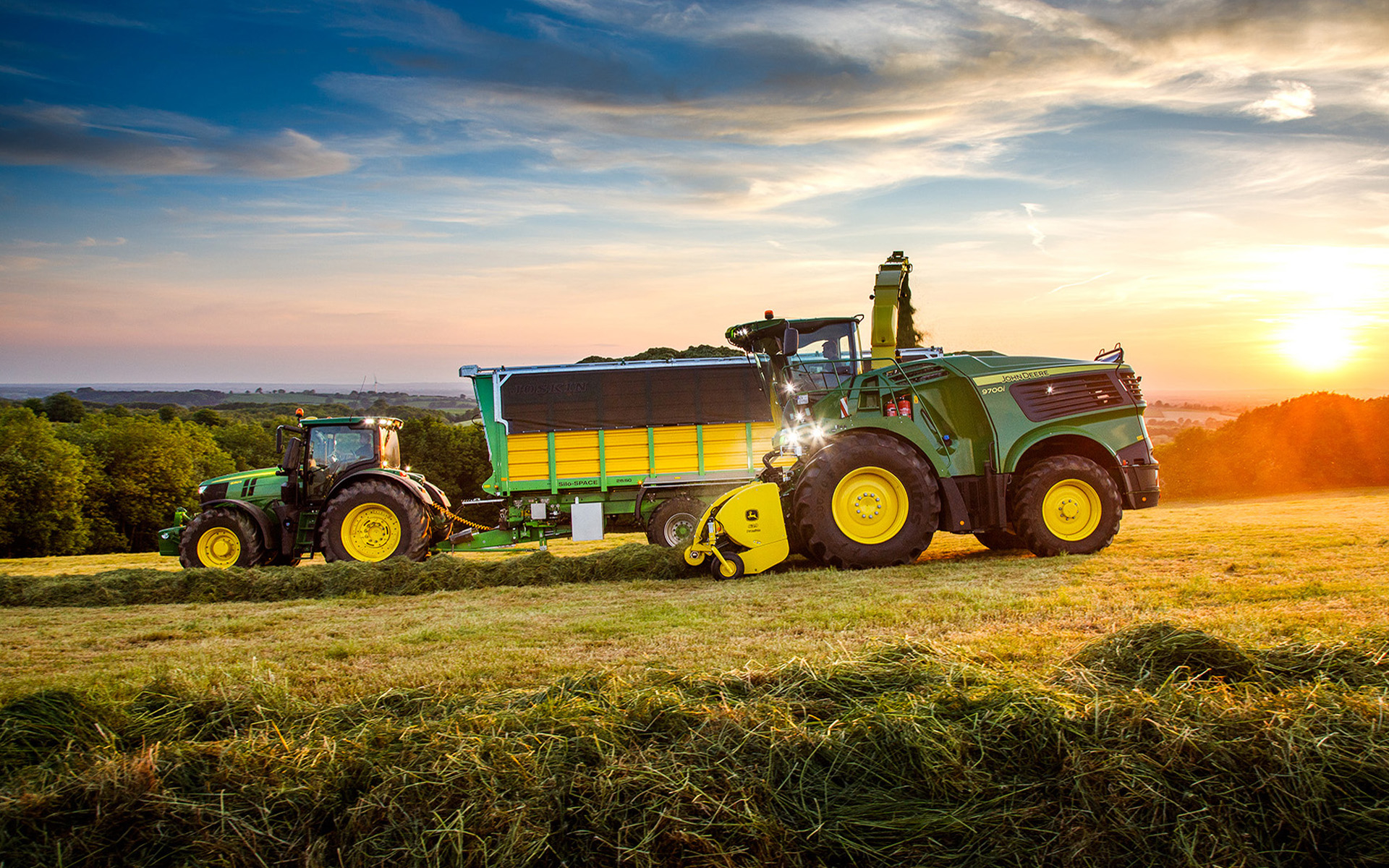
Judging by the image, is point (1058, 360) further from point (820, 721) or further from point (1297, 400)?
point (1297, 400)

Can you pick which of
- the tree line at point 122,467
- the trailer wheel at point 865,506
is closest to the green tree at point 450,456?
the tree line at point 122,467

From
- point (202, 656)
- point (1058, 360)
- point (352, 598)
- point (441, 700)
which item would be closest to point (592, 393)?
point (352, 598)

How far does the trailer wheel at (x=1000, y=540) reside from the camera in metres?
8.96

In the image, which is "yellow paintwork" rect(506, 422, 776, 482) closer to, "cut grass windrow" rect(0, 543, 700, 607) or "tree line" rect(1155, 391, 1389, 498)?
"cut grass windrow" rect(0, 543, 700, 607)

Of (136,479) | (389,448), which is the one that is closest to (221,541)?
(389,448)

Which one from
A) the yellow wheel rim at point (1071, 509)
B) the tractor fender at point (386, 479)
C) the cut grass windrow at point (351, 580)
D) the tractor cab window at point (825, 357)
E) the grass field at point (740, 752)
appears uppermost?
the tractor cab window at point (825, 357)

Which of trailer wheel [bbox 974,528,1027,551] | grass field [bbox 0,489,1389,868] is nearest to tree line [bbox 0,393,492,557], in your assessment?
trailer wheel [bbox 974,528,1027,551]

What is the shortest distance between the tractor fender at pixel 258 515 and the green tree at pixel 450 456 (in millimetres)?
18261

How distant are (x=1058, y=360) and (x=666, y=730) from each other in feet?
24.5

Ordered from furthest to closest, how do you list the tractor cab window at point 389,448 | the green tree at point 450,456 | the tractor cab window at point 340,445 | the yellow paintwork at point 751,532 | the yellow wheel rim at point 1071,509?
the green tree at point 450,456
the tractor cab window at point 389,448
the tractor cab window at point 340,445
the yellow wheel rim at point 1071,509
the yellow paintwork at point 751,532

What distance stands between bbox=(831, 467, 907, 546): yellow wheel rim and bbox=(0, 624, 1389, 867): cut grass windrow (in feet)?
15.9

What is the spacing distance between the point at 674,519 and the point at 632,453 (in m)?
1.23

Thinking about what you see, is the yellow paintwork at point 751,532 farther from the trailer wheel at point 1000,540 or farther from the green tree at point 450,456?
the green tree at point 450,456

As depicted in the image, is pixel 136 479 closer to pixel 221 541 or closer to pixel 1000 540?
pixel 221 541
